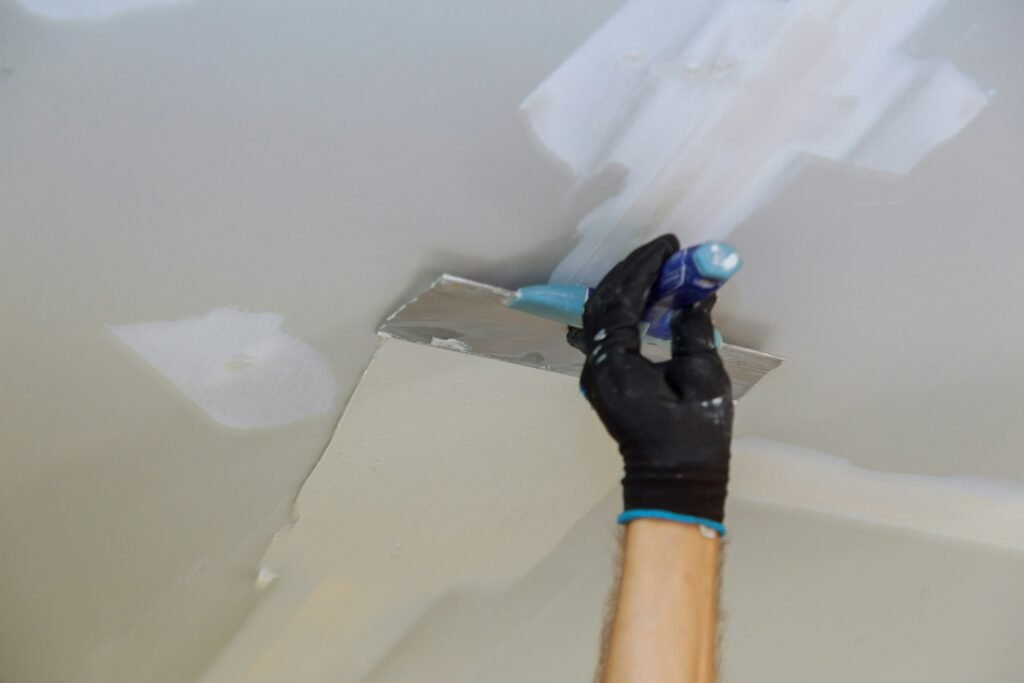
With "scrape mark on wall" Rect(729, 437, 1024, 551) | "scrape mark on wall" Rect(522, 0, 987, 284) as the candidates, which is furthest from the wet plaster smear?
"scrape mark on wall" Rect(522, 0, 987, 284)

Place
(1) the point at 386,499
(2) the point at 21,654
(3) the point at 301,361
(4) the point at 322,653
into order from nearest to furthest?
(3) the point at 301,361 < (1) the point at 386,499 < (2) the point at 21,654 < (4) the point at 322,653

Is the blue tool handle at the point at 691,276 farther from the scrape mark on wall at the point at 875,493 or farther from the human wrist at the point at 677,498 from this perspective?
the scrape mark on wall at the point at 875,493

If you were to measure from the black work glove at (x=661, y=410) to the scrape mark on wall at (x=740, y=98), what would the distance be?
0.10m

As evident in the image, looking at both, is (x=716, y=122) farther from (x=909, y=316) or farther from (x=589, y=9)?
(x=909, y=316)

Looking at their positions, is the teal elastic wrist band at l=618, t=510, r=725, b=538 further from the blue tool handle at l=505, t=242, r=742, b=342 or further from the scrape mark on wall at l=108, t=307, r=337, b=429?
the scrape mark on wall at l=108, t=307, r=337, b=429

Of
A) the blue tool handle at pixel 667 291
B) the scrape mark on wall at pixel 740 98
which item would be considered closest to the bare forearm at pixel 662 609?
the blue tool handle at pixel 667 291

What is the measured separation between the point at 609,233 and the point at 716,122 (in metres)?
0.18

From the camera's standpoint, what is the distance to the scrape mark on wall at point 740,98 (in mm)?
666

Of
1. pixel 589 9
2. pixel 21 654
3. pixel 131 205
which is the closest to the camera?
pixel 589 9

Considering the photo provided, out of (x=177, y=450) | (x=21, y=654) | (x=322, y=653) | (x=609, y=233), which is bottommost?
(x=21, y=654)

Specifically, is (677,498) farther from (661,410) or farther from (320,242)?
(320,242)

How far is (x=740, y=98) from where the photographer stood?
2.38ft

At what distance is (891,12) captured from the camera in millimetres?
661

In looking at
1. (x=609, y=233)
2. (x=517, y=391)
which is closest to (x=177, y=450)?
(x=517, y=391)
